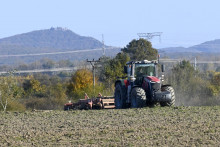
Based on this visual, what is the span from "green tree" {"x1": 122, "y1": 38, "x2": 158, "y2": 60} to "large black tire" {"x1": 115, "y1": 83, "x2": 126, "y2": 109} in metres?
44.5

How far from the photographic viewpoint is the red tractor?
2011 centimetres

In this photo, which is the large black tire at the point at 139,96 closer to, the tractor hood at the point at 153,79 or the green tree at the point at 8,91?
the tractor hood at the point at 153,79

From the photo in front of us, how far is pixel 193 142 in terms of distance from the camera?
11367 millimetres

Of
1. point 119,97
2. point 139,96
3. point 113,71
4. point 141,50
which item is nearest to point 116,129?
point 139,96

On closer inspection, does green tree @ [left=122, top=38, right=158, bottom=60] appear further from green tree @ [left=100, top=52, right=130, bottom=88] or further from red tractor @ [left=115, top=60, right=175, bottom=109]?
red tractor @ [left=115, top=60, right=175, bottom=109]

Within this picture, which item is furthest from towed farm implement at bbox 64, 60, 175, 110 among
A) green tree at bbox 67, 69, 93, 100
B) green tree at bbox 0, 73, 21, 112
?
green tree at bbox 67, 69, 93, 100

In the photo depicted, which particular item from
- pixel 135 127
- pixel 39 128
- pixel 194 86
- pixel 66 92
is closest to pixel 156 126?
pixel 135 127

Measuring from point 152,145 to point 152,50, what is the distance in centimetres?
5757

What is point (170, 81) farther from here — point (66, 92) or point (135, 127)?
point (135, 127)

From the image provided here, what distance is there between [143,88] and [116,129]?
24.2 feet

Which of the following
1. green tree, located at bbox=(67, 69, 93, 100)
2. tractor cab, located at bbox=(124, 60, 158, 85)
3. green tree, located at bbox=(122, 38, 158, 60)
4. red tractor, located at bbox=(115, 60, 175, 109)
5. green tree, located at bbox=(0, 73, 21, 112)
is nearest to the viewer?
red tractor, located at bbox=(115, 60, 175, 109)

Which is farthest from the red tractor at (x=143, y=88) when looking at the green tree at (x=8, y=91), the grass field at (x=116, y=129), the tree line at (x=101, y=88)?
the green tree at (x=8, y=91)

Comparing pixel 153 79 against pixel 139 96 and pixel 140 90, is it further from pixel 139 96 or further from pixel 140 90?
pixel 139 96

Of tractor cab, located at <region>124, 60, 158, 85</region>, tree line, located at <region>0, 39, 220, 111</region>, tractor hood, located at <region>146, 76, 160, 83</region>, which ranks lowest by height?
tree line, located at <region>0, 39, 220, 111</region>
